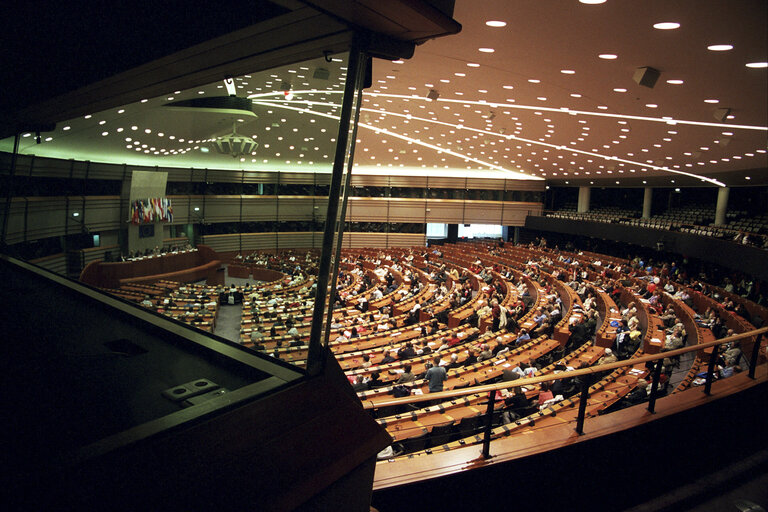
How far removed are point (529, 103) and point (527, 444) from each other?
791cm

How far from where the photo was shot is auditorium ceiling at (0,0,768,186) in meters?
1.50

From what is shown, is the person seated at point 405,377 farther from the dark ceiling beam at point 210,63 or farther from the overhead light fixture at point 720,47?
the dark ceiling beam at point 210,63

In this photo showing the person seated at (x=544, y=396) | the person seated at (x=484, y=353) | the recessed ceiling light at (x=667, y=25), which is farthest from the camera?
the person seated at (x=484, y=353)

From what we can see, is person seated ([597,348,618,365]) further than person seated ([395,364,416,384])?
Yes

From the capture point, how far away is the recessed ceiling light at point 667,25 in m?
4.19

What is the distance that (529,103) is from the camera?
898 centimetres

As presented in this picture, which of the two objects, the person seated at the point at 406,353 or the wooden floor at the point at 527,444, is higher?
the wooden floor at the point at 527,444

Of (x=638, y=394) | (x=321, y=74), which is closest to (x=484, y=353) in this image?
(x=638, y=394)

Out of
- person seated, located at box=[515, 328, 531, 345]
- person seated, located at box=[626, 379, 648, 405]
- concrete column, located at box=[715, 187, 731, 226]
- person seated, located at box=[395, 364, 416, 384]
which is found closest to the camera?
person seated, located at box=[626, 379, 648, 405]

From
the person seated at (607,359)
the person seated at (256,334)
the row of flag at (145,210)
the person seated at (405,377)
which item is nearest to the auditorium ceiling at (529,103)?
the row of flag at (145,210)

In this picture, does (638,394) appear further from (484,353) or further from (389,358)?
(389,358)

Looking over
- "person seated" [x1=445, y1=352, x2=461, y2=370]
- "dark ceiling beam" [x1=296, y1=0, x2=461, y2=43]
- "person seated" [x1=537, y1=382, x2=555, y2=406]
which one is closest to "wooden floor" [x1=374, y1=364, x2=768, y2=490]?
"dark ceiling beam" [x1=296, y1=0, x2=461, y2=43]

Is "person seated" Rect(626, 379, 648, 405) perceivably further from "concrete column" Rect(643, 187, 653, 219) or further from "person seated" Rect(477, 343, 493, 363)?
"concrete column" Rect(643, 187, 653, 219)

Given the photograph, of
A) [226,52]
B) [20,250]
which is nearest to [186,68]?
[226,52]
